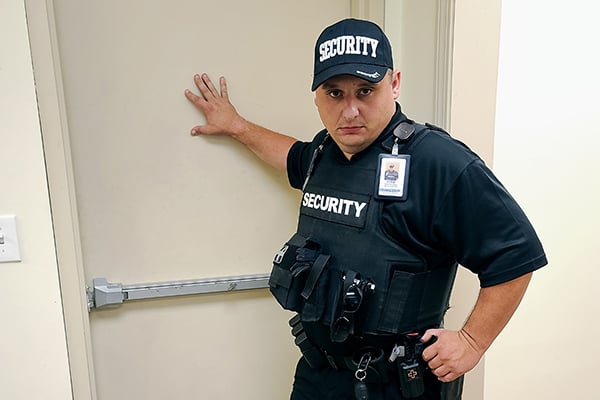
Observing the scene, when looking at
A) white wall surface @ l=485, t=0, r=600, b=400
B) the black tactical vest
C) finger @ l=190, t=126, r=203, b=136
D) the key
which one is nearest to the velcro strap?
the black tactical vest

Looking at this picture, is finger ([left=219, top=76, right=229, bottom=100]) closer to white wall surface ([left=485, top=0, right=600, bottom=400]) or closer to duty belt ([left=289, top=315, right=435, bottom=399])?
duty belt ([left=289, top=315, right=435, bottom=399])

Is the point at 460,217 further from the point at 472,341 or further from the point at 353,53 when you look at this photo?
the point at 353,53

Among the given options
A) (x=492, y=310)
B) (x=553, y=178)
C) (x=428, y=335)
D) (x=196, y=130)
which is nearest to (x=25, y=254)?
(x=196, y=130)

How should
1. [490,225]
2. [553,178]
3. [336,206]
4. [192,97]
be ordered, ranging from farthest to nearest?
[553,178] → [192,97] → [336,206] → [490,225]

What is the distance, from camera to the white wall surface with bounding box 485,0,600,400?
5.08ft

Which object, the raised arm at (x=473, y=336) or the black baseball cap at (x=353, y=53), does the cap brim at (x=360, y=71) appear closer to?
the black baseball cap at (x=353, y=53)

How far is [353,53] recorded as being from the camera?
908 mm

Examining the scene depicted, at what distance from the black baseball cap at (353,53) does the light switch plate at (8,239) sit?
686mm

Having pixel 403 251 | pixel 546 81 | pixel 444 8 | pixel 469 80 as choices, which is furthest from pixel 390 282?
pixel 546 81

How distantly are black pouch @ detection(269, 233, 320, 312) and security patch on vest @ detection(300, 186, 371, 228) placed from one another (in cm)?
7

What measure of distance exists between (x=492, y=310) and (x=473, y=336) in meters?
0.07

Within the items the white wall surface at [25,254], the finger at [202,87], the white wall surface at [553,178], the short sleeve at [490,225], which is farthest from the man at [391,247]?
the white wall surface at [553,178]

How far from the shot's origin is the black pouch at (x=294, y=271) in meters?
0.96

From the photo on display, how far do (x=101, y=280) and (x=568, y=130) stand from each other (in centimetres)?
162
